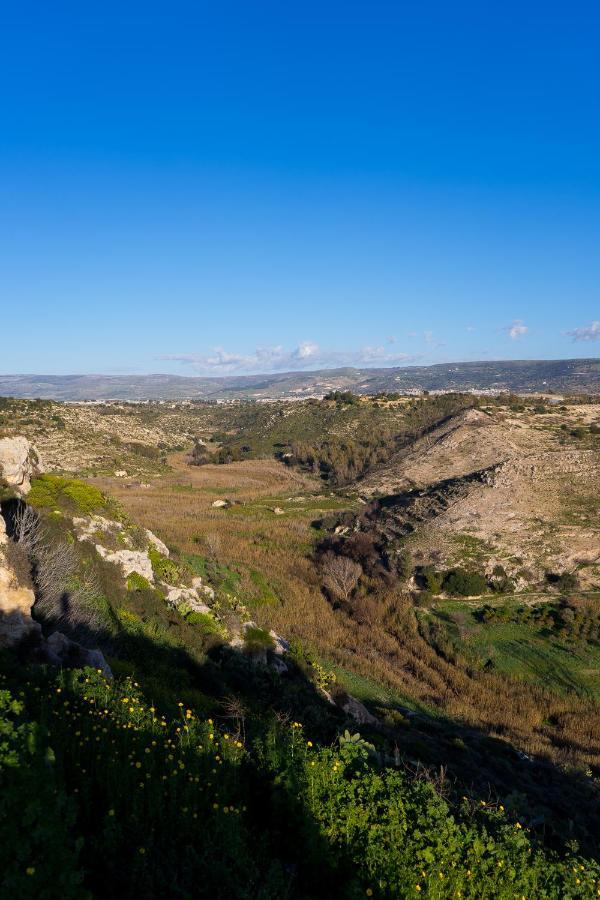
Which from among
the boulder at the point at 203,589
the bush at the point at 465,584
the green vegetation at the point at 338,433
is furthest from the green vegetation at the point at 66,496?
the green vegetation at the point at 338,433

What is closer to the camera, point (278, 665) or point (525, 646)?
point (278, 665)

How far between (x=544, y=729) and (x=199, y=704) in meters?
15.4

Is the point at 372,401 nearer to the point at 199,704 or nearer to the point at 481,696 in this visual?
the point at 481,696

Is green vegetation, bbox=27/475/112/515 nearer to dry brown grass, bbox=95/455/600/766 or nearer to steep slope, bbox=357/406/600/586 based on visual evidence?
dry brown grass, bbox=95/455/600/766

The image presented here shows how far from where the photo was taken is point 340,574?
3130 cm

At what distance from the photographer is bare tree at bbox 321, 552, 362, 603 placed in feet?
99.1

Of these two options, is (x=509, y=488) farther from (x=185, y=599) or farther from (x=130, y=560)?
(x=130, y=560)

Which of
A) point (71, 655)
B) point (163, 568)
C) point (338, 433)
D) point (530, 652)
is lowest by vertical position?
point (530, 652)

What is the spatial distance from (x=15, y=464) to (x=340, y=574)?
1931 centimetres

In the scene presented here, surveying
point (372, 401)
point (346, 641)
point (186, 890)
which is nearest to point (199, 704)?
point (186, 890)

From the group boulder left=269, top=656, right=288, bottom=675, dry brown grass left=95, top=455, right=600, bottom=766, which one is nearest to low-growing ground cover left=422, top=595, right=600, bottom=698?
dry brown grass left=95, top=455, right=600, bottom=766

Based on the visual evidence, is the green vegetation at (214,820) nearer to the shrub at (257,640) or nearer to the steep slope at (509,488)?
the shrub at (257,640)

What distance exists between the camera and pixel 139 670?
1320 cm

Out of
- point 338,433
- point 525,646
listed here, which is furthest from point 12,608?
point 338,433
